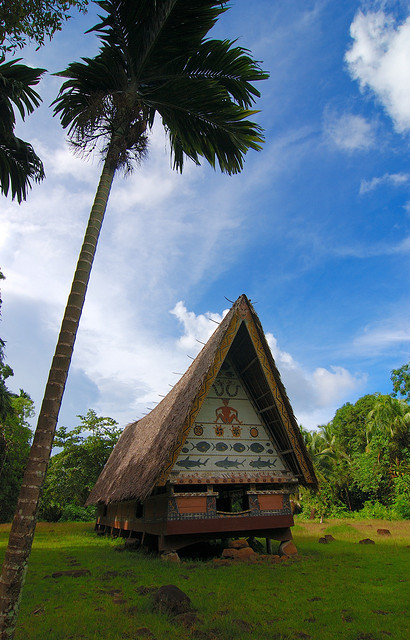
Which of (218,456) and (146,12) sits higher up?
(146,12)

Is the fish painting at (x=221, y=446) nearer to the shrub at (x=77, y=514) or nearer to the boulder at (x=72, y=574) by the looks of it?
the boulder at (x=72, y=574)

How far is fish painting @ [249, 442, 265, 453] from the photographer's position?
1068cm

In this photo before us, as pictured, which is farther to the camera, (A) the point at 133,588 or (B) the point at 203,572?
(B) the point at 203,572

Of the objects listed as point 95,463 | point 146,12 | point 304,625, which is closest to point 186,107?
point 146,12

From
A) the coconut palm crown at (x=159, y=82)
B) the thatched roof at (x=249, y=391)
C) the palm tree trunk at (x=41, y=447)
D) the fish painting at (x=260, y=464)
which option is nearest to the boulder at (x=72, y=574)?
the thatched roof at (x=249, y=391)

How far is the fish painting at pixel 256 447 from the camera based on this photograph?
35.1ft

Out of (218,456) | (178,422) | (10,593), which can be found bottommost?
(10,593)

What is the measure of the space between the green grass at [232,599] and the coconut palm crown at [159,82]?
634 centimetres

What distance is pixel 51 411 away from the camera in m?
4.61

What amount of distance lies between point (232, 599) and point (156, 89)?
833 centimetres

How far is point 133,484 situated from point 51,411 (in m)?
6.58

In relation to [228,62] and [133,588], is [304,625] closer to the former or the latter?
[133,588]

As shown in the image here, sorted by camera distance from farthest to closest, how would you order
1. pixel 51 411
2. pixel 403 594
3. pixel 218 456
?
pixel 218 456, pixel 403 594, pixel 51 411

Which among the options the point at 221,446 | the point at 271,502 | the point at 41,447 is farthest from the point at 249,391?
the point at 41,447
